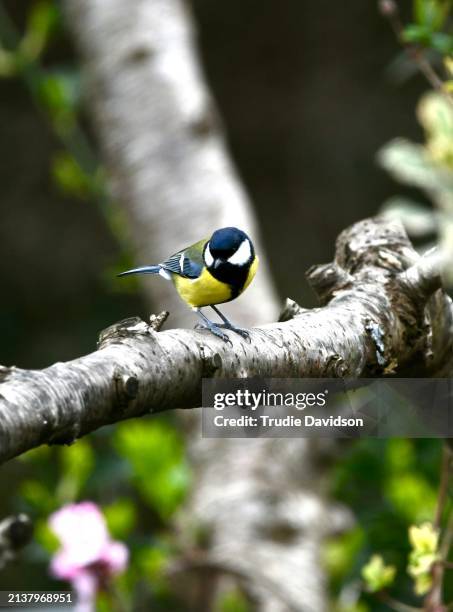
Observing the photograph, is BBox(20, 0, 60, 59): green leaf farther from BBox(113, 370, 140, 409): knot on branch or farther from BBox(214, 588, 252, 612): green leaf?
BBox(113, 370, 140, 409): knot on branch

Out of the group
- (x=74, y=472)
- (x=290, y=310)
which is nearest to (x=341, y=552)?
(x=74, y=472)

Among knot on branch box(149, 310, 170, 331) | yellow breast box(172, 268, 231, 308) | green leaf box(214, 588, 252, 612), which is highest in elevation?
yellow breast box(172, 268, 231, 308)

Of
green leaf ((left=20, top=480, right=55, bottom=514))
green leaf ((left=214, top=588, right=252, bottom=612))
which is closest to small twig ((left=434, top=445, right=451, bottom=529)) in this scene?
green leaf ((left=214, top=588, right=252, bottom=612))

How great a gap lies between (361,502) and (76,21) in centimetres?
142

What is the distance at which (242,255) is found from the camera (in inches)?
43.2

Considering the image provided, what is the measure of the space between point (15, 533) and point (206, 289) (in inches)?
14.1

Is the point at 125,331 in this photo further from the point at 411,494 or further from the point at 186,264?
the point at 411,494

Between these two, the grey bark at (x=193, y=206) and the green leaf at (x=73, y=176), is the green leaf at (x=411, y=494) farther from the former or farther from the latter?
the green leaf at (x=73, y=176)

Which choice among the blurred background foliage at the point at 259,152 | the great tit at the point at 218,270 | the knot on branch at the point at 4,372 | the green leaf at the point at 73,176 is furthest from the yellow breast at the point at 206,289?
the blurred background foliage at the point at 259,152

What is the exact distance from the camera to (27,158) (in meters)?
4.19

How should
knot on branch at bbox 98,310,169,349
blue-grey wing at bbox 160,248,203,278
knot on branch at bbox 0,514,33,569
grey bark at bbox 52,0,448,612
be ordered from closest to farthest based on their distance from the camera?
knot on branch at bbox 98,310,169,349
knot on branch at bbox 0,514,33,569
blue-grey wing at bbox 160,248,203,278
grey bark at bbox 52,0,448,612

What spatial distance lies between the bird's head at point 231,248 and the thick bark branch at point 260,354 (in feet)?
0.27

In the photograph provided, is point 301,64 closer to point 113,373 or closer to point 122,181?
point 122,181

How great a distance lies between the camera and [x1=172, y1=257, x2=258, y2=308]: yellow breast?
3.72 feet
